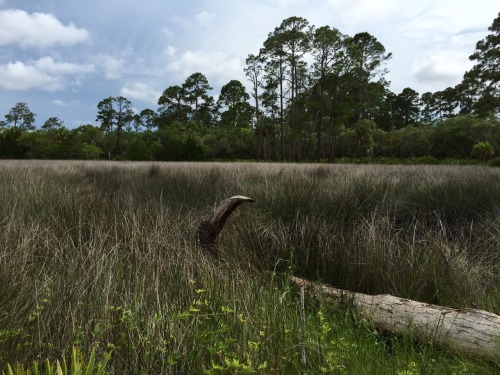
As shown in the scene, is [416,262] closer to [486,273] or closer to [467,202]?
[486,273]

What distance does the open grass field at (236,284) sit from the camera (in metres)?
1.75

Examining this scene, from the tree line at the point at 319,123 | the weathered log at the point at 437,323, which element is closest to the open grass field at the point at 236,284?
the weathered log at the point at 437,323

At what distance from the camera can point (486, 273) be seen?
325cm

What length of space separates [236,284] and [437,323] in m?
1.33

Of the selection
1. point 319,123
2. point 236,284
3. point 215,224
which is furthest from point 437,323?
point 319,123

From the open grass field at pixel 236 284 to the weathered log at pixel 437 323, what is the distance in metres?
0.07

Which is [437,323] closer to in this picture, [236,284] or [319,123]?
[236,284]

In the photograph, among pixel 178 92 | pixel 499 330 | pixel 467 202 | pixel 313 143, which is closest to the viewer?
pixel 499 330

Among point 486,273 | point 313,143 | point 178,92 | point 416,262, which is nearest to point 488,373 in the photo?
point 416,262

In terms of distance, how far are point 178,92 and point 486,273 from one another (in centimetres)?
6355

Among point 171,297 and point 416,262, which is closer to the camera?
point 171,297

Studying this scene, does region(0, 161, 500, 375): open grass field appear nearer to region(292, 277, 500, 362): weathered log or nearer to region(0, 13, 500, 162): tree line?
region(292, 277, 500, 362): weathered log

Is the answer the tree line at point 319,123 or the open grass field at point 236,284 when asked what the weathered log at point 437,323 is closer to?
the open grass field at point 236,284

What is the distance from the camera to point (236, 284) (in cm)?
250
